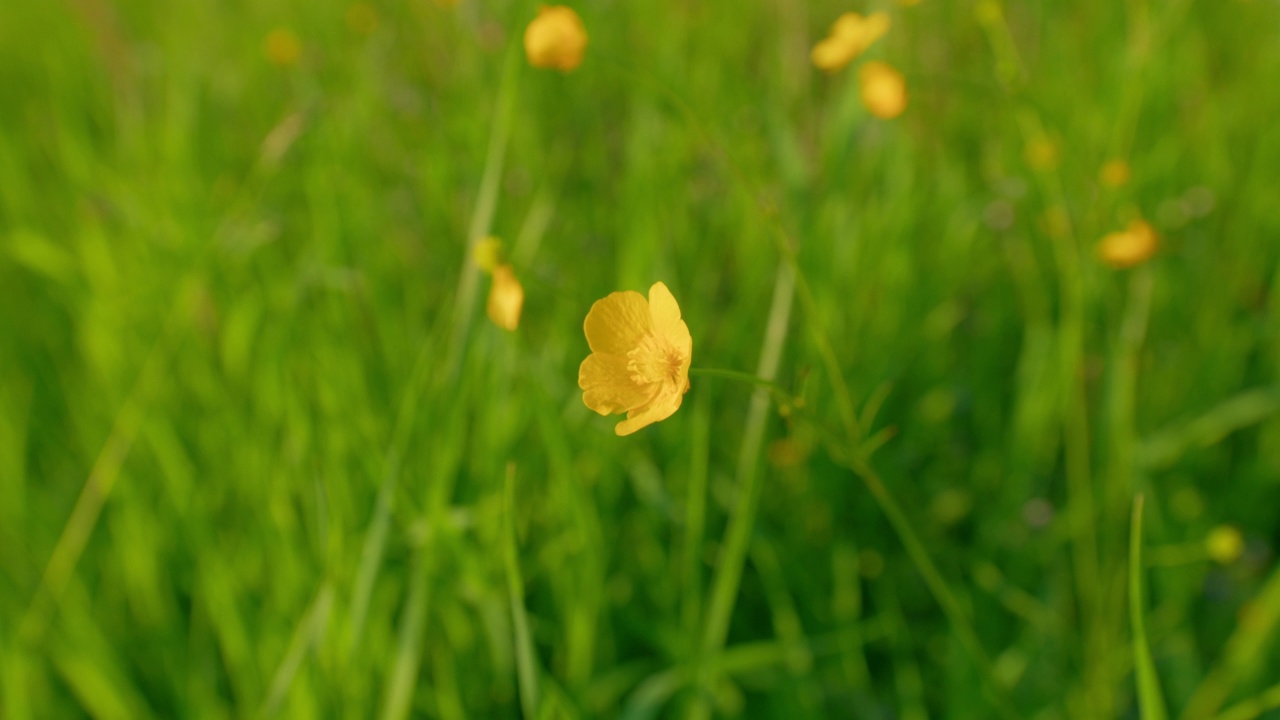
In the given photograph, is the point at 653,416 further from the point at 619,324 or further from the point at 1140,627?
the point at 1140,627

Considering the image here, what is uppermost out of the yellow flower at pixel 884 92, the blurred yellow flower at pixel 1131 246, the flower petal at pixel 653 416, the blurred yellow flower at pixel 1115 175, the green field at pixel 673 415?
the yellow flower at pixel 884 92

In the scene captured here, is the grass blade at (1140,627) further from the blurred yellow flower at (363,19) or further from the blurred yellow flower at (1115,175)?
the blurred yellow flower at (363,19)

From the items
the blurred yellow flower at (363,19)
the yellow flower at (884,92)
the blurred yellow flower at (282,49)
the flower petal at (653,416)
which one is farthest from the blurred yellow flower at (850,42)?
the blurred yellow flower at (363,19)

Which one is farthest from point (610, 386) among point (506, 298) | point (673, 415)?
point (673, 415)

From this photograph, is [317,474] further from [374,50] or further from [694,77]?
[374,50]

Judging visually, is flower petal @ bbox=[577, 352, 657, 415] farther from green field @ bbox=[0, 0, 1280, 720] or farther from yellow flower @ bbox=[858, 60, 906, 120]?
→ yellow flower @ bbox=[858, 60, 906, 120]

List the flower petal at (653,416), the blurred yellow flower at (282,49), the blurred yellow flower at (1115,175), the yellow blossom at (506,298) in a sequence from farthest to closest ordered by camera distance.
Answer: the blurred yellow flower at (282,49) < the blurred yellow flower at (1115,175) < the yellow blossom at (506,298) < the flower petal at (653,416)
